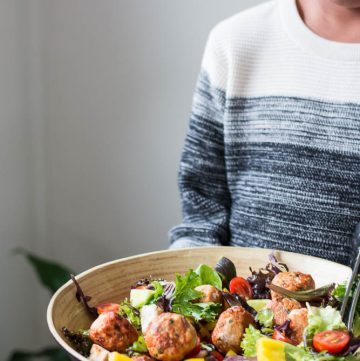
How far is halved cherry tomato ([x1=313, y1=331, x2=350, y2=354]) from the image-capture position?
656 millimetres

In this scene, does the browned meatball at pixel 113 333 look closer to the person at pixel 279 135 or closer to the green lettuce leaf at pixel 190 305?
the green lettuce leaf at pixel 190 305

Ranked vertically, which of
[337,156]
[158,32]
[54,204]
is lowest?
[54,204]

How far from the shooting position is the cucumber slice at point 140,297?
80cm

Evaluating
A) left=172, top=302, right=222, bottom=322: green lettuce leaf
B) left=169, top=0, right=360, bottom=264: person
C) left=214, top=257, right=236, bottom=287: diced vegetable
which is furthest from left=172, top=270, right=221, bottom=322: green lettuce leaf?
left=169, top=0, right=360, bottom=264: person

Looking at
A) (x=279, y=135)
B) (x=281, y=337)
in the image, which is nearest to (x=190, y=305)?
(x=281, y=337)

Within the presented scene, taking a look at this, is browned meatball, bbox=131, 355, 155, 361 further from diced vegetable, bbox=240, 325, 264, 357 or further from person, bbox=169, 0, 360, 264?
person, bbox=169, 0, 360, 264

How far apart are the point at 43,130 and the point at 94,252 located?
0.35 m

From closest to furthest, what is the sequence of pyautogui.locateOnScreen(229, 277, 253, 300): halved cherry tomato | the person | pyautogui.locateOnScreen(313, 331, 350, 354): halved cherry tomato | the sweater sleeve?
pyautogui.locateOnScreen(313, 331, 350, 354): halved cherry tomato, pyautogui.locateOnScreen(229, 277, 253, 300): halved cherry tomato, the person, the sweater sleeve

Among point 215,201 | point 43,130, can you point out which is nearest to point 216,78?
point 215,201

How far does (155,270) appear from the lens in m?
0.92

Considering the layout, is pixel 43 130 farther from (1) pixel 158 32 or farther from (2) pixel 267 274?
(2) pixel 267 274

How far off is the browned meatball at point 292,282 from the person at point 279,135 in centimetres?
36

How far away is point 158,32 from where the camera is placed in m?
1.69

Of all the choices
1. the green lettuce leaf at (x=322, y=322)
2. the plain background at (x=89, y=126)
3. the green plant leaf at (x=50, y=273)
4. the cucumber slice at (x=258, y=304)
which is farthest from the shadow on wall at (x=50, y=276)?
the green lettuce leaf at (x=322, y=322)
